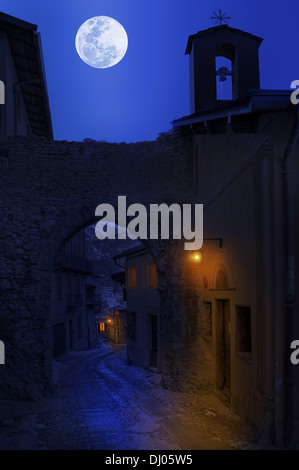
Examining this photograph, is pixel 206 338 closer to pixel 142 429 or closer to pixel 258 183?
pixel 142 429

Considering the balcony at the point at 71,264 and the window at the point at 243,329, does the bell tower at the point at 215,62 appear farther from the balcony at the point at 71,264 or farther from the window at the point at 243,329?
the balcony at the point at 71,264

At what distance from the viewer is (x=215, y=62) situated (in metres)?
12.2

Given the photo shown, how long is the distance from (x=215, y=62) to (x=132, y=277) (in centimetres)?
1267

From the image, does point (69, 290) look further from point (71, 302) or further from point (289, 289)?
point (289, 289)

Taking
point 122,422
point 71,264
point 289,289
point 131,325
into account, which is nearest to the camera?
point 289,289

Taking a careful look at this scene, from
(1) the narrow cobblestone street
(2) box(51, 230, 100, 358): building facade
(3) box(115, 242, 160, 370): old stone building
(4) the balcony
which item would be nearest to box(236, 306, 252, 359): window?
(1) the narrow cobblestone street

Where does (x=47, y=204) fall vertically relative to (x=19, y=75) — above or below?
below

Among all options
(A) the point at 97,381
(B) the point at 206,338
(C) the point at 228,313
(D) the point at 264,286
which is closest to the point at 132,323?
(A) the point at 97,381

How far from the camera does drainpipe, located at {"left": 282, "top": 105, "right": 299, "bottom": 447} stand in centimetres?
654

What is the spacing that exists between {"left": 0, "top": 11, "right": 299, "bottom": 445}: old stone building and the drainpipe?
2.01ft

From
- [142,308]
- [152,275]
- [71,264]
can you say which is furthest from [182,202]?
[71,264]

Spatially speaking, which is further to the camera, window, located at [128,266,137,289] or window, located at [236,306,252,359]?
window, located at [128,266,137,289]

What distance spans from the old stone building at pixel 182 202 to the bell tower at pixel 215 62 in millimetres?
29

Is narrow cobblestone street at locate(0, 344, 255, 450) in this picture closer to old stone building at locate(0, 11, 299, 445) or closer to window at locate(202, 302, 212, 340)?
old stone building at locate(0, 11, 299, 445)
